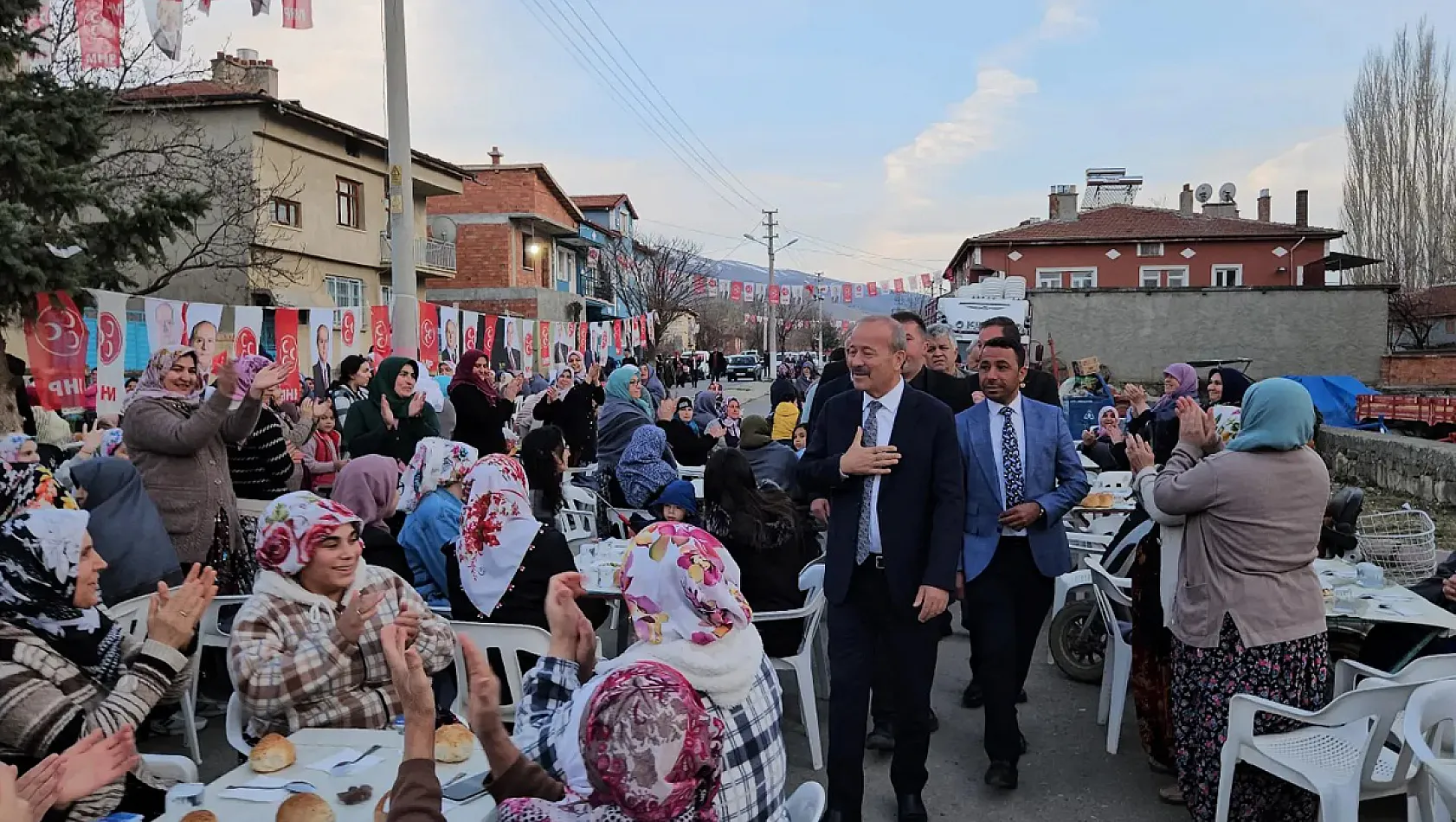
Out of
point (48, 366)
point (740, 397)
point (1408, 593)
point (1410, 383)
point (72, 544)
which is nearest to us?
point (72, 544)

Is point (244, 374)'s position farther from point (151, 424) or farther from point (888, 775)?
point (888, 775)

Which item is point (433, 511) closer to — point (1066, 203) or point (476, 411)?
point (476, 411)

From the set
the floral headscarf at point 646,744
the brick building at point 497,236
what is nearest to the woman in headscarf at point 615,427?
the floral headscarf at point 646,744

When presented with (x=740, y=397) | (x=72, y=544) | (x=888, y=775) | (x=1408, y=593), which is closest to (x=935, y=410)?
(x=888, y=775)

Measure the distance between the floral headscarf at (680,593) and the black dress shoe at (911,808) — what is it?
78.1 inches

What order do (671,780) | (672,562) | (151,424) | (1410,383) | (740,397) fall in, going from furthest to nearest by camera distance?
(740,397) < (1410,383) < (151,424) < (672,562) < (671,780)

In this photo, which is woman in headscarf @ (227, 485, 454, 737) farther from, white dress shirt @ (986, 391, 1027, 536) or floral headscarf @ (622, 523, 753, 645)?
white dress shirt @ (986, 391, 1027, 536)

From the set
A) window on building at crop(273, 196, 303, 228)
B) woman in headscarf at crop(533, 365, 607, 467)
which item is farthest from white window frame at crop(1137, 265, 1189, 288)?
woman in headscarf at crop(533, 365, 607, 467)

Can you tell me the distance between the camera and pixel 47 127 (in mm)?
9445

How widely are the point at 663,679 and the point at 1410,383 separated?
2706cm

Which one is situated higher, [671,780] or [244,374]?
[244,374]

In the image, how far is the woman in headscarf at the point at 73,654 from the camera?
7.48 feet

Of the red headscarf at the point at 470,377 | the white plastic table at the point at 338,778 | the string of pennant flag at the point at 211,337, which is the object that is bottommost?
the white plastic table at the point at 338,778

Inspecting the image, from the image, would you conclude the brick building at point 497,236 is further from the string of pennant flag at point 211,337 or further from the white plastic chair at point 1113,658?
the white plastic chair at point 1113,658
